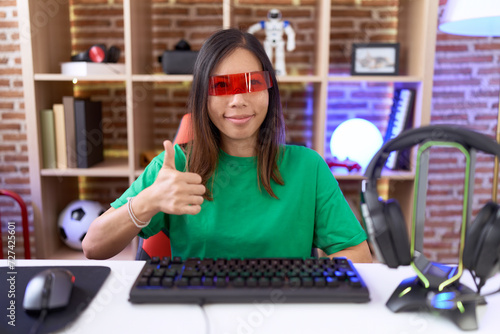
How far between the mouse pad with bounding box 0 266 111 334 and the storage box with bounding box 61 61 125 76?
4.41 feet

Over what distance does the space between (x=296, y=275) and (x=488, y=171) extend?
227cm

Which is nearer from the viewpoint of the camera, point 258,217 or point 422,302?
point 422,302

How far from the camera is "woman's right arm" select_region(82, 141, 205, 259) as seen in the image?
0.86 meters

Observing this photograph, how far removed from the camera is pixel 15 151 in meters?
2.46

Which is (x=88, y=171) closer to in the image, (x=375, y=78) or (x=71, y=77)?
(x=71, y=77)

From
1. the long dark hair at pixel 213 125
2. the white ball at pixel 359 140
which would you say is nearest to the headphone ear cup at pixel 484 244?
the long dark hair at pixel 213 125

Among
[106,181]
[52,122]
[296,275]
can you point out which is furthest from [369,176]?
[106,181]

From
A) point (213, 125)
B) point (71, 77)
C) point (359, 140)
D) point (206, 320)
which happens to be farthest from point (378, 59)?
point (206, 320)

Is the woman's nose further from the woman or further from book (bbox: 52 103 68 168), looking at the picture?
book (bbox: 52 103 68 168)

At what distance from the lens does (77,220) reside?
2.10 metres

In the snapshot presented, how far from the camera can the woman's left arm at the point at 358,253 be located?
110 cm

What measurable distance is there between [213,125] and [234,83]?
174 millimetres

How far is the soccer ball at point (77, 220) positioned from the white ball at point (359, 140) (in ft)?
4.40

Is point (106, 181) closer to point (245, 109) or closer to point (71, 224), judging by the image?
point (71, 224)
